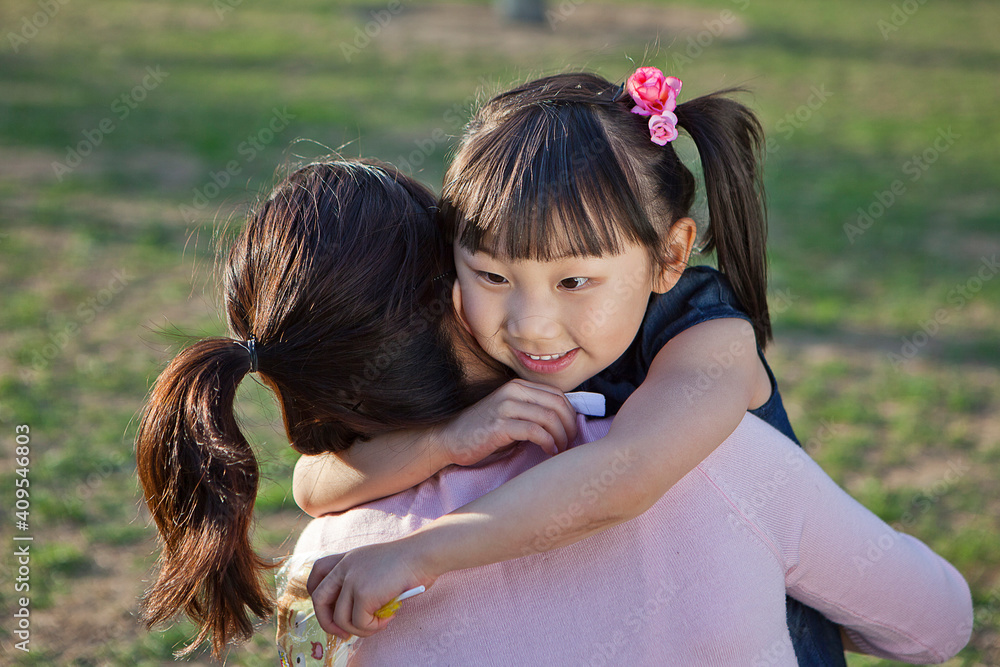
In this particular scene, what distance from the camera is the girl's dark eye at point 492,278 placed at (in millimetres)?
1710

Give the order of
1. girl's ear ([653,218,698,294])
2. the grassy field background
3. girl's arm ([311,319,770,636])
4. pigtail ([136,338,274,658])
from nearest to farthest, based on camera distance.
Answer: girl's arm ([311,319,770,636]) → pigtail ([136,338,274,658]) → girl's ear ([653,218,698,294]) → the grassy field background

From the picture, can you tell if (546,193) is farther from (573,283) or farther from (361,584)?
(361,584)

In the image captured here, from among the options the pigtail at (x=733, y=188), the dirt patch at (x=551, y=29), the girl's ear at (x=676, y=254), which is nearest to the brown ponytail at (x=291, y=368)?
the girl's ear at (x=676, y=254)

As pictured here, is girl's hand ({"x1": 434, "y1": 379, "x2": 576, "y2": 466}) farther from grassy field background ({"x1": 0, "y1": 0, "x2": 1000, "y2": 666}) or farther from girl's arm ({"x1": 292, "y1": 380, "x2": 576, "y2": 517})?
grassy field background ({"x1": 0, "y1": 0, "x2": 1000, "y2": 666})

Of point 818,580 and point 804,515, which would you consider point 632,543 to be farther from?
point 818,580

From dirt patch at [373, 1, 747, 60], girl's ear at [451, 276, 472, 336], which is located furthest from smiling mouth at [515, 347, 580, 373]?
dirt patch at [373, 1, 747, 60]

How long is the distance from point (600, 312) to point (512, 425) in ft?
1.03

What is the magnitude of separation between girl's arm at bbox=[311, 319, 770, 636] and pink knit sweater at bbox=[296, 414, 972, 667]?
0.03 metres

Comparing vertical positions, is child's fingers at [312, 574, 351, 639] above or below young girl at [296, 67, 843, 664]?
below

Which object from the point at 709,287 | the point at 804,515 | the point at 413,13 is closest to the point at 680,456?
the point at 804,515

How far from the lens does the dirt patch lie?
12.5 meters

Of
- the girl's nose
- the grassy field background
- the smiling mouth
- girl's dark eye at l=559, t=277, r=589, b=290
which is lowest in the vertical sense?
the grassy field background

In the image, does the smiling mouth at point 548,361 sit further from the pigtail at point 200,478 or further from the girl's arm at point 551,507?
the pigtail at point 200,478

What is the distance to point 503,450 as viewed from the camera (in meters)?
1.61
